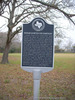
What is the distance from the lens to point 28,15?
1492 cm

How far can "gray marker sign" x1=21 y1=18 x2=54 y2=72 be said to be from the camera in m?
4.27

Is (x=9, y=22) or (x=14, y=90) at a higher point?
(x=9, y=22)

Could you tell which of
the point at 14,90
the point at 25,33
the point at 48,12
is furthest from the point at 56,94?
the point at 48,12

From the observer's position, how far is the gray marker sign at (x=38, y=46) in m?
4.27

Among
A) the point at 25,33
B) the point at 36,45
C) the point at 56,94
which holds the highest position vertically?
the point at 25,33

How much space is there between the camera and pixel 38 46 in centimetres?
431

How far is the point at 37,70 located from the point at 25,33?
3.95ft

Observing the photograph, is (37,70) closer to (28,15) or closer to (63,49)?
(28,15)

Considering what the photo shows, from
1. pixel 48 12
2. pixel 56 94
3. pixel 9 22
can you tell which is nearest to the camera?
pixel 56 94

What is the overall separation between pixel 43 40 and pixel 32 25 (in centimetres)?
57

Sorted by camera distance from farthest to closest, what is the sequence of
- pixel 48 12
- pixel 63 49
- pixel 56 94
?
pixel 63 49, pixel 48 12, pixel 56 94

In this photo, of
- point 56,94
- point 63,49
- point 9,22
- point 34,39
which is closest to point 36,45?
point 34,39

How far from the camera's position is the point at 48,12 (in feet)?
45.2

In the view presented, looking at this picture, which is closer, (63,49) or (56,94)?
(56,94)
